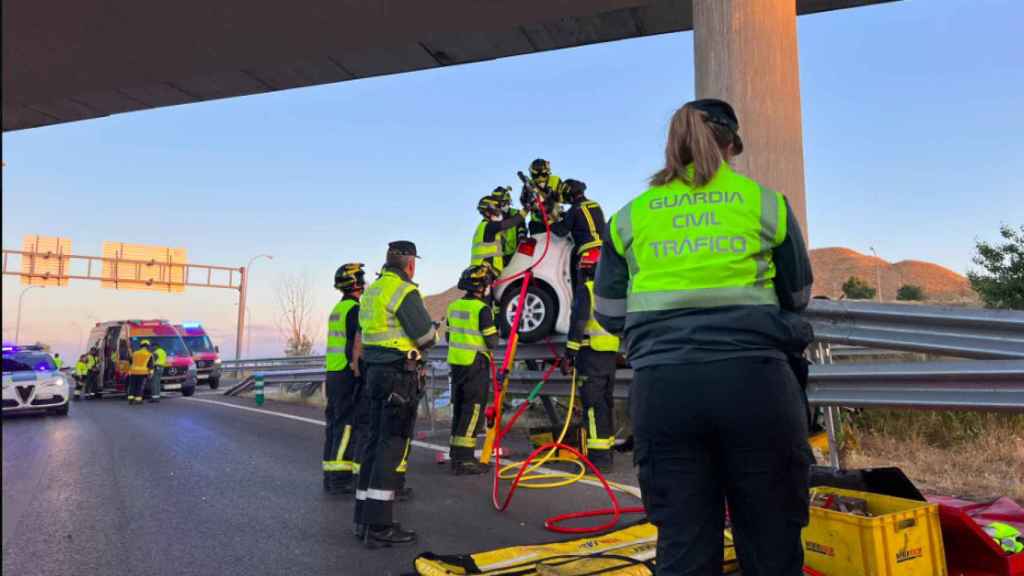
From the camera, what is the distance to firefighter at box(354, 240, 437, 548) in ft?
14.4

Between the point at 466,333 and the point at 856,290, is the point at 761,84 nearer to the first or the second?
the point at 466,333

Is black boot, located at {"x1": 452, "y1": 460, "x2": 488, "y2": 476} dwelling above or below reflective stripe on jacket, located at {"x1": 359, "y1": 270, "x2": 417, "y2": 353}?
below

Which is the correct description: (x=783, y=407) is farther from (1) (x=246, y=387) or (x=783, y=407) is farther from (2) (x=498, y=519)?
(1) (x=246, y=387)

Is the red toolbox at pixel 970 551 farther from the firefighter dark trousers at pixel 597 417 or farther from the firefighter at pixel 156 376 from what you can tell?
the firefighter at pixel 156 376

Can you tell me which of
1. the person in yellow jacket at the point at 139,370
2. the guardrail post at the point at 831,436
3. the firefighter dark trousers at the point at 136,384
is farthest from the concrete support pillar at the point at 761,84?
the firefighter dark trousers at the point at 136,384

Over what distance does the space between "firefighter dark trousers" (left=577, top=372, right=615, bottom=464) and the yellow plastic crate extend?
10.3 feet

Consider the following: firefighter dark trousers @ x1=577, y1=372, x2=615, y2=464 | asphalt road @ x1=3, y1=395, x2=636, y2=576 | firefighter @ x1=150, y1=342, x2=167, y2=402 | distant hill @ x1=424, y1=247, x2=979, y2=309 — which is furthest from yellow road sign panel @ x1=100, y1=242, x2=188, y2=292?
distant hill @ x1=424, y1=247, x2=979, y2=309

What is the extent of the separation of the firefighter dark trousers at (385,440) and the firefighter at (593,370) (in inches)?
86.0

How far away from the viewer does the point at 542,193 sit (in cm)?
761

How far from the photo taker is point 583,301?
6629mm

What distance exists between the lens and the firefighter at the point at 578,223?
6.94 metres

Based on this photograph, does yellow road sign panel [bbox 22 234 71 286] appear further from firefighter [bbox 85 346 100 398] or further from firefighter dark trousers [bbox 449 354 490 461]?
firefighter [bbox 85 346 100 398]

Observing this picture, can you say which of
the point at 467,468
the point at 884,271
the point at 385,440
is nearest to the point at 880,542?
the point at 385,440

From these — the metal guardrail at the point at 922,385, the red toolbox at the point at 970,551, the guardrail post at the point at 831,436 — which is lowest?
the red toolbox at the point at 970,551
